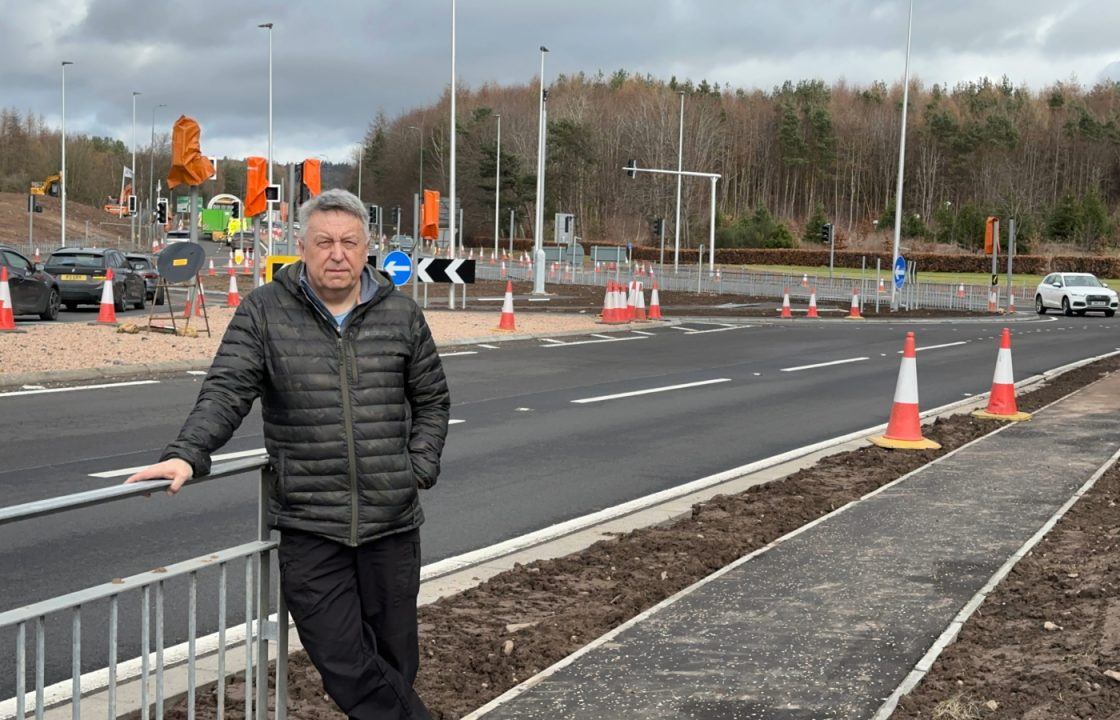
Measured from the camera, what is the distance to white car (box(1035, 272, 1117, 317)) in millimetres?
44750

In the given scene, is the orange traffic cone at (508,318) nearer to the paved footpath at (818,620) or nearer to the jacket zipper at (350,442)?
the paved footpath at (818,620)

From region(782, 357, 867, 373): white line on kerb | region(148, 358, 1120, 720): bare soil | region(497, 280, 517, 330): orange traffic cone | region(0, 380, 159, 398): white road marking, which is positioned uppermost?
region(497, 280, 517, 330): orange traffic cone

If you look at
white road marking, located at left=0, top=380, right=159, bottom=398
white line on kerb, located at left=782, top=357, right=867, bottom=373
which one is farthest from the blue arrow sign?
white road marking, located at left=0, top=380, right=159, bottom=398

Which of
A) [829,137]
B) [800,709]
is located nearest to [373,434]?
[800,709]

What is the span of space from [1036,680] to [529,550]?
3.12m

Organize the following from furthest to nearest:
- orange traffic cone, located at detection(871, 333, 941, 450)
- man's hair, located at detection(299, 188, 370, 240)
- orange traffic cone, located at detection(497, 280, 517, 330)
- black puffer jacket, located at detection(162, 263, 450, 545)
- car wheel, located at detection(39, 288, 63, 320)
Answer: car wheel, located at detection(39, 288, 63, 320) < orange traffic cone, located at detection(497, 280, 517, 330) < orange traffic cone, located at detection(871, 333, 941, 450) < man's hair, located at detection(299, 188, 370, 240) < black puffer jacket, located at detection(162, 263, 450, 545)

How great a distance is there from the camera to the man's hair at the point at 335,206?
150 inches

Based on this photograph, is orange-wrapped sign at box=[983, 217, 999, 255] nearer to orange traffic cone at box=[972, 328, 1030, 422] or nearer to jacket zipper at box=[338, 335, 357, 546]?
orange traffic cone at box=[972, 328, 1030, 422]

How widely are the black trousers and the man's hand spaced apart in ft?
1.46

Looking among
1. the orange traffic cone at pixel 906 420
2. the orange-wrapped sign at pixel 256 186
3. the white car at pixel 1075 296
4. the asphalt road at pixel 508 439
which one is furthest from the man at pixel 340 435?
the white car at pixel 1075 296

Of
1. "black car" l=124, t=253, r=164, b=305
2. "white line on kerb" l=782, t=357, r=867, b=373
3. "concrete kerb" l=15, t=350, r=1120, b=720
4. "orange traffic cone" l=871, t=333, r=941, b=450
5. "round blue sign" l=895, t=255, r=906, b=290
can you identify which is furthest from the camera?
"round blue sign" l=895, t=255, r=906, b=290

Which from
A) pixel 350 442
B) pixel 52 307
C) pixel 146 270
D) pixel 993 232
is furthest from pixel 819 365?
pixel 993 232

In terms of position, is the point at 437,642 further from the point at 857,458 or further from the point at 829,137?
the point at 829,137

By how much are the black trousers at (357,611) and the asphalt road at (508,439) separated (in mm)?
354
